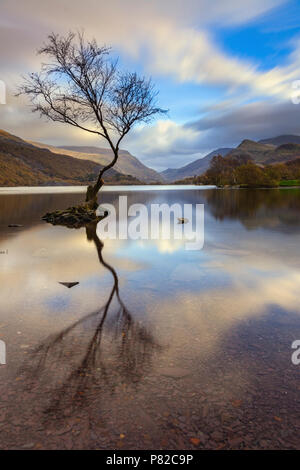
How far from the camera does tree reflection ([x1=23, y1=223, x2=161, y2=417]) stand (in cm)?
379

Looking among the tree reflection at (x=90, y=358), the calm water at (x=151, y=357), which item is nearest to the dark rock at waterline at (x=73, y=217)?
the calm water at (x=151, y=357)

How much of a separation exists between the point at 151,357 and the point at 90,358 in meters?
0.96

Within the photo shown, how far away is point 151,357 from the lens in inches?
179

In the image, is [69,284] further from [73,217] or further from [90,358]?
[73,217]

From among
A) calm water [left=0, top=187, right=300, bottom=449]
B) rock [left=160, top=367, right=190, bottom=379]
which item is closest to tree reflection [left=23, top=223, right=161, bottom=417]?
calm water [left=0, top=187, right=300, bottom=449]

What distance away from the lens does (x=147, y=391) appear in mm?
3742

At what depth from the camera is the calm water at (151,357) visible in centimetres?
315

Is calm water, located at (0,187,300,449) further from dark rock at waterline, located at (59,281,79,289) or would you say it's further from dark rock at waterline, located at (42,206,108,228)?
dark rock at waterline, located at (42,206,108,228)

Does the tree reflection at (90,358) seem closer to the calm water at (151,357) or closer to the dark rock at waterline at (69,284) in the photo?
the calm water at (151,357)

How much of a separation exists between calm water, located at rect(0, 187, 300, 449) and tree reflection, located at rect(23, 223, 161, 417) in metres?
0.02

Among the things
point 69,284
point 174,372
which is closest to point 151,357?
point 174,372

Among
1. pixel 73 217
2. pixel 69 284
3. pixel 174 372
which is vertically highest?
pixel 73 217
